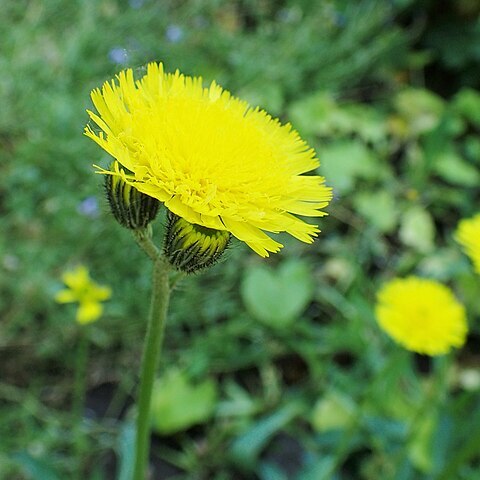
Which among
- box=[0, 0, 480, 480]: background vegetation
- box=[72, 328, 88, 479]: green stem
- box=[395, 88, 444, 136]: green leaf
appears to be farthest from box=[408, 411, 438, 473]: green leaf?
box=[395, 88, 444, 136]: green leaf

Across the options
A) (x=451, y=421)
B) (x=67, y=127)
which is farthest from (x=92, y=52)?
(x=451, y=421)

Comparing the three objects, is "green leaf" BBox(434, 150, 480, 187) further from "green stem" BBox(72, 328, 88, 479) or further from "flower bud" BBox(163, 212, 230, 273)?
"flower bud" BBox(163, 212, 230, 273)

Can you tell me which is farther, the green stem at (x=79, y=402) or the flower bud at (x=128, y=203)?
the green stem at (x=79, y=402)

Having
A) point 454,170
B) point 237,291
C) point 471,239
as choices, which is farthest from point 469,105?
point 471,239

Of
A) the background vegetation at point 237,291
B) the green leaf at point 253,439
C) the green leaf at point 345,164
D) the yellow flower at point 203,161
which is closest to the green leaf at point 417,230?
the background vegetation at point 237,291

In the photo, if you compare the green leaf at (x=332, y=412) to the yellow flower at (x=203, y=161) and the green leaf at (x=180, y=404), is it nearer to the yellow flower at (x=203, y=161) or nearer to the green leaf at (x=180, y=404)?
the green leaf at (x=180, y=404)
